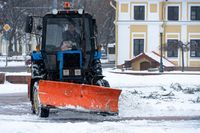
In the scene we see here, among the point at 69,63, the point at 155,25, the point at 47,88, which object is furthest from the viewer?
the point at 155,25

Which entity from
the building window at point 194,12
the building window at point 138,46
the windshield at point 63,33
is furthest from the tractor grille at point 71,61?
the building window at point 194,12

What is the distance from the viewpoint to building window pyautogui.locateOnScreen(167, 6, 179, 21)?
50344mm

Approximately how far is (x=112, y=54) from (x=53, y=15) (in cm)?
5272

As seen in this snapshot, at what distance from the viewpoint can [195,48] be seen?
162 ft

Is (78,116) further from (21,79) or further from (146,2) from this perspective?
(146,2)

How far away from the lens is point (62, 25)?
634 inches

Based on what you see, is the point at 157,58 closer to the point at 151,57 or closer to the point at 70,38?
the point at 151,57

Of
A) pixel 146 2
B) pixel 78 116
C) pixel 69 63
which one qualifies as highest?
pixel 146 2

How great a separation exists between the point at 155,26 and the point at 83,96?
35946mm

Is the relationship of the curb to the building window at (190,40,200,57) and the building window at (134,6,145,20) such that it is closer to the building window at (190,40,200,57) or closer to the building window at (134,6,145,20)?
the building window at (134,6,145,20)

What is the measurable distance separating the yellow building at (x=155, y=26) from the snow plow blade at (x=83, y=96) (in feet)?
115

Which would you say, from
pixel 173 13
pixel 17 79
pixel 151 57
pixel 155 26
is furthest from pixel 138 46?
pixel 17 79

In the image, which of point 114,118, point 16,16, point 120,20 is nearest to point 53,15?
point 114,118

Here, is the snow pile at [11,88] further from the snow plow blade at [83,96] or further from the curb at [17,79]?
the snow plow blade at [83,96]
